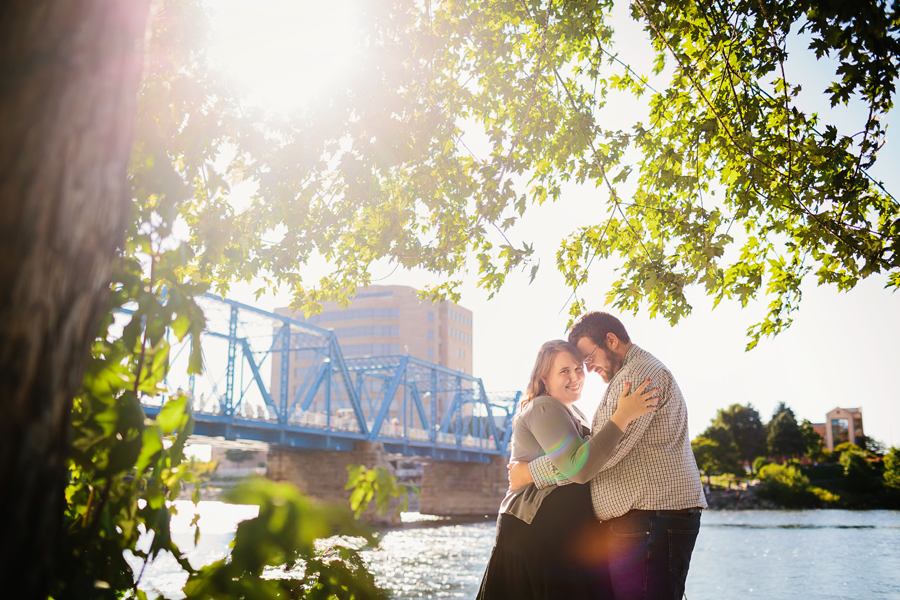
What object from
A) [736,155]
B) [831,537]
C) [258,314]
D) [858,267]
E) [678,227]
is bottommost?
[831,537]

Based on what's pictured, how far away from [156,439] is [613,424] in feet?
6.76

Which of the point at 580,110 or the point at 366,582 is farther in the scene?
the point at 580,110

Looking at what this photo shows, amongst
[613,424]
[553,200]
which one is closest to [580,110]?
[553,200]

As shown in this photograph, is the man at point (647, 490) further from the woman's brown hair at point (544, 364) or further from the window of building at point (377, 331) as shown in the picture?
the window of building at point (377, 331)

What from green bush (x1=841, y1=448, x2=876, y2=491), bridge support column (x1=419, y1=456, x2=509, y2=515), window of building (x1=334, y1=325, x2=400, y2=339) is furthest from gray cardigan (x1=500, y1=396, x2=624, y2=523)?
window of building (x1=334, y1=325, x2=400, y2=339)

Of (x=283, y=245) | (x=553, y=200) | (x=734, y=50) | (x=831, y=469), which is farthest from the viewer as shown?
(x=831, y=469)

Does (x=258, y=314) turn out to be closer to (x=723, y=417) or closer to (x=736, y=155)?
(x=736, y=155)

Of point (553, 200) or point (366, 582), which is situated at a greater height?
point (553, 200)

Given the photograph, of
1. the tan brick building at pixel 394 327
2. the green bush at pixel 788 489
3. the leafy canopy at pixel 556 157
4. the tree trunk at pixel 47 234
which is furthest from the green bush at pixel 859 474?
the tree trunk at pixel 47 234

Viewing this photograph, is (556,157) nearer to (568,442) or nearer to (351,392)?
(568,442)

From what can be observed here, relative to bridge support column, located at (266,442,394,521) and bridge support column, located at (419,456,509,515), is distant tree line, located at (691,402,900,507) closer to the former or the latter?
bridge support column, located at (419,456,509,515)

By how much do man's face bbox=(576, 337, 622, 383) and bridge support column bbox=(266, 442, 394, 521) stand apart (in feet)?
113

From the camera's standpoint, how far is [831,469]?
6134cm

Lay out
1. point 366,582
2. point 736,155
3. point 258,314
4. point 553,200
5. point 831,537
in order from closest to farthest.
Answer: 1. point 366,582
2. point 736,155
3. point 553,200
4. point 831,537
5. point 258,314
